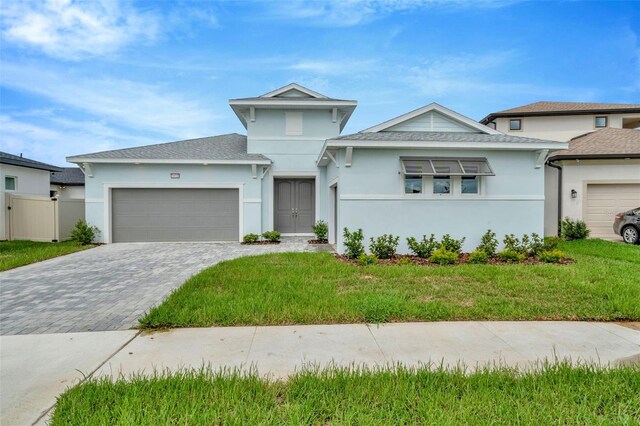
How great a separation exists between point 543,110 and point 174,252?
851 inches

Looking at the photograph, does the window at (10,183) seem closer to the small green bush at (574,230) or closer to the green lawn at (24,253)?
the green lawn at (24,253)

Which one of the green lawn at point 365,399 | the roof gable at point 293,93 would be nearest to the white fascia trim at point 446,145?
the roof gable at point 293,93

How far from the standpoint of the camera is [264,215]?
1274 cm

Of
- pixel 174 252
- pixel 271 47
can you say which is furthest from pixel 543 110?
pixel 174 252

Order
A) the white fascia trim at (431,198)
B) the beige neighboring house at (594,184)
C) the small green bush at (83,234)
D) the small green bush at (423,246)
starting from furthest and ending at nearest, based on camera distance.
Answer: the beige neighboring house at (594,184)
the small green bush at (83,234)
the white fascia trim at (431,198)
the small green bush at (423,246)

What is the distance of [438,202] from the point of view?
921 cm

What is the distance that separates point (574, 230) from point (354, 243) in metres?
9.36

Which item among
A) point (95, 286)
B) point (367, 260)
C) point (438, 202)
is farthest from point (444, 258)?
point (95, 286)

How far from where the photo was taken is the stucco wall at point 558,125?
1836 centimetres

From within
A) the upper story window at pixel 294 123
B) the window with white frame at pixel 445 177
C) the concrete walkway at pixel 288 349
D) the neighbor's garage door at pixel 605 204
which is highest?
the upper story window at pixel 294 123

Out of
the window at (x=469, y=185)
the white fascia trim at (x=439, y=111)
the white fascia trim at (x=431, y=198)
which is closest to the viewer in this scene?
the white fascia trim at (x=431, y=198)

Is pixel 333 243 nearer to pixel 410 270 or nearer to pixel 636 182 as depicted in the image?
pixel 410 270

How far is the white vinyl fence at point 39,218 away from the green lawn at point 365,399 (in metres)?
13.6

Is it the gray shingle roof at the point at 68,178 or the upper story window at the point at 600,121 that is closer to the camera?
the upper story window at the point at 600,121
